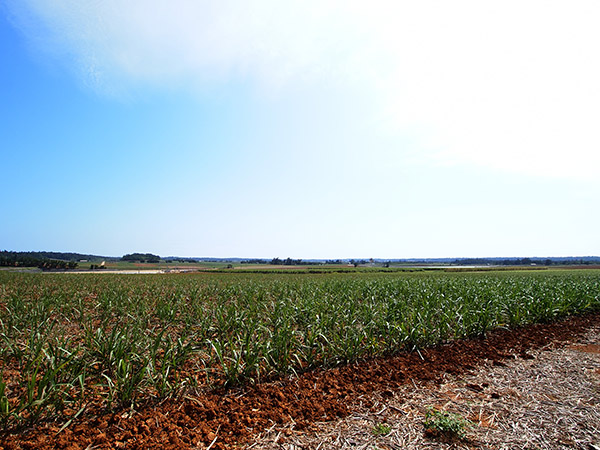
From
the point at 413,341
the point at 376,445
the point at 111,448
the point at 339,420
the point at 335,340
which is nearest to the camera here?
the point at 111,448

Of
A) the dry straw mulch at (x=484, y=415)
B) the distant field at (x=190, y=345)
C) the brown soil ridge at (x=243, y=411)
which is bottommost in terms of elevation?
the dry straw mulch at (x=484, y=415)

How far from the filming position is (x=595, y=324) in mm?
9617

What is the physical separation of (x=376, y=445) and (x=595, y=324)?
10.9m

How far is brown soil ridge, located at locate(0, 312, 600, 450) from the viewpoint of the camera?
302 centimetres

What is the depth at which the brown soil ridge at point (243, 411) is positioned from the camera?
119 inches

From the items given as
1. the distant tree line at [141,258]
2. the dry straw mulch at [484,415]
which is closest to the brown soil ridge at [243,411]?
the dry straw mulch at [484,415]

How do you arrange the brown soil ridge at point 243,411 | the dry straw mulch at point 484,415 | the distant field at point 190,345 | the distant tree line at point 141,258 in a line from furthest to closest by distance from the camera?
1. the distant tree line at point 141,258
2. the distant field at point 190,345
3. the dry straw mulch at point 484,415
4. the brown soil ridge at point 243,411

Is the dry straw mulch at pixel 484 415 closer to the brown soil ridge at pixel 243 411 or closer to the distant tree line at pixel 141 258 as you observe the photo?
the brown soil ridge at pixel 243 411

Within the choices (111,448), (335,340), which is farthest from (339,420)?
(111,448)

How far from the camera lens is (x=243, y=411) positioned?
12.0 ft

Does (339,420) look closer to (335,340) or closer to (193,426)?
(193,426)

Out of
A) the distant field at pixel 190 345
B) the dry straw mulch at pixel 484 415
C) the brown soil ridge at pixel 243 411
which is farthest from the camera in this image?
the distant field at pixel 190 345

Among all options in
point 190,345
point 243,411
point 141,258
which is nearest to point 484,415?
point 243,411

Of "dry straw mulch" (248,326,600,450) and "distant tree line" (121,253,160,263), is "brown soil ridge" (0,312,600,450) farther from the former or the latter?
"distant tree line" (121,253,160,263)
